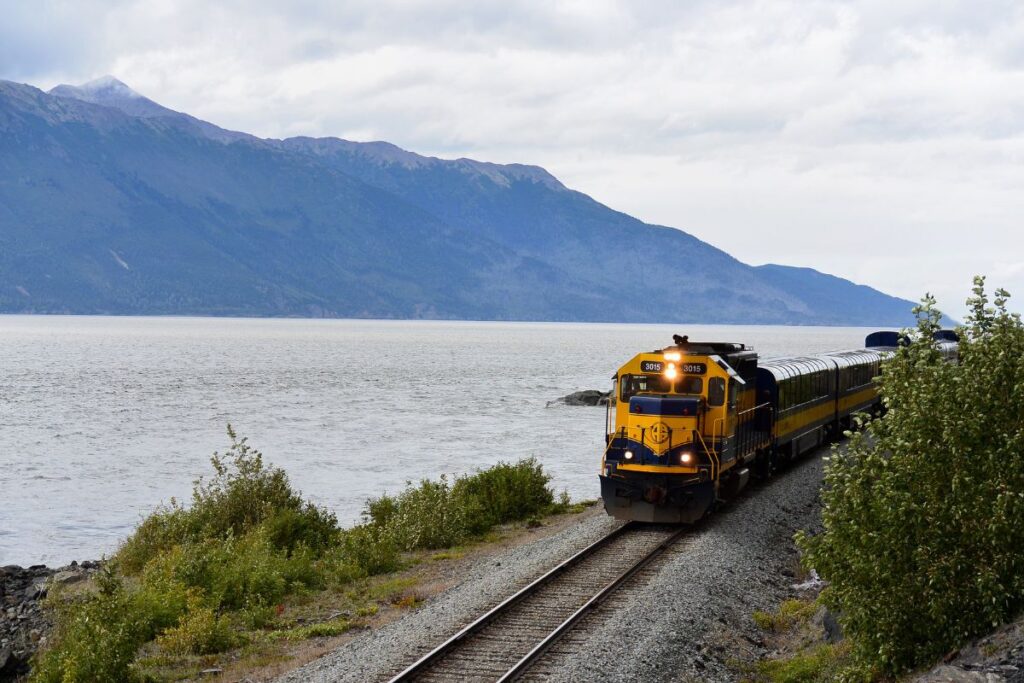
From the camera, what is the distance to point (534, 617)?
55.2 feet

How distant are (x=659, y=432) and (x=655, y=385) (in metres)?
1.41

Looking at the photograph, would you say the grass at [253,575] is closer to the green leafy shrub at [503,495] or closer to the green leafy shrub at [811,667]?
the green leafy shrub at [503,495]

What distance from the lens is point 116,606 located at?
17844 mm

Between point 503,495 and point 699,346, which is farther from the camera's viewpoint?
point 503,495

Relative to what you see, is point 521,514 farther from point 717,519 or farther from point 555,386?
→ point 555,386

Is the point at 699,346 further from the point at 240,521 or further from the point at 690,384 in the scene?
the point at 240,521

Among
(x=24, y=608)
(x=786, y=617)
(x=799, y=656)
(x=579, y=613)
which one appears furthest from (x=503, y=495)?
(x=799, y=656)

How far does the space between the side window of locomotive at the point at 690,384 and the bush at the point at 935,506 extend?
1115cm

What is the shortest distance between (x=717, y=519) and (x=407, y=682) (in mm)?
13239

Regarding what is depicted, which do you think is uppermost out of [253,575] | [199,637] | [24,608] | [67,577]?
[253,575]

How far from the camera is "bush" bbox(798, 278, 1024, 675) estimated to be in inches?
453

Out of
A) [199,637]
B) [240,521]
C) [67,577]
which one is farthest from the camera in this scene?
[240,521]

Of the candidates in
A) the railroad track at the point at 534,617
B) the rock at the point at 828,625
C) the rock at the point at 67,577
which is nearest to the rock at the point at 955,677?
the rock at the point at 828,625

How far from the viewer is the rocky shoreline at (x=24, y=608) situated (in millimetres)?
19539
